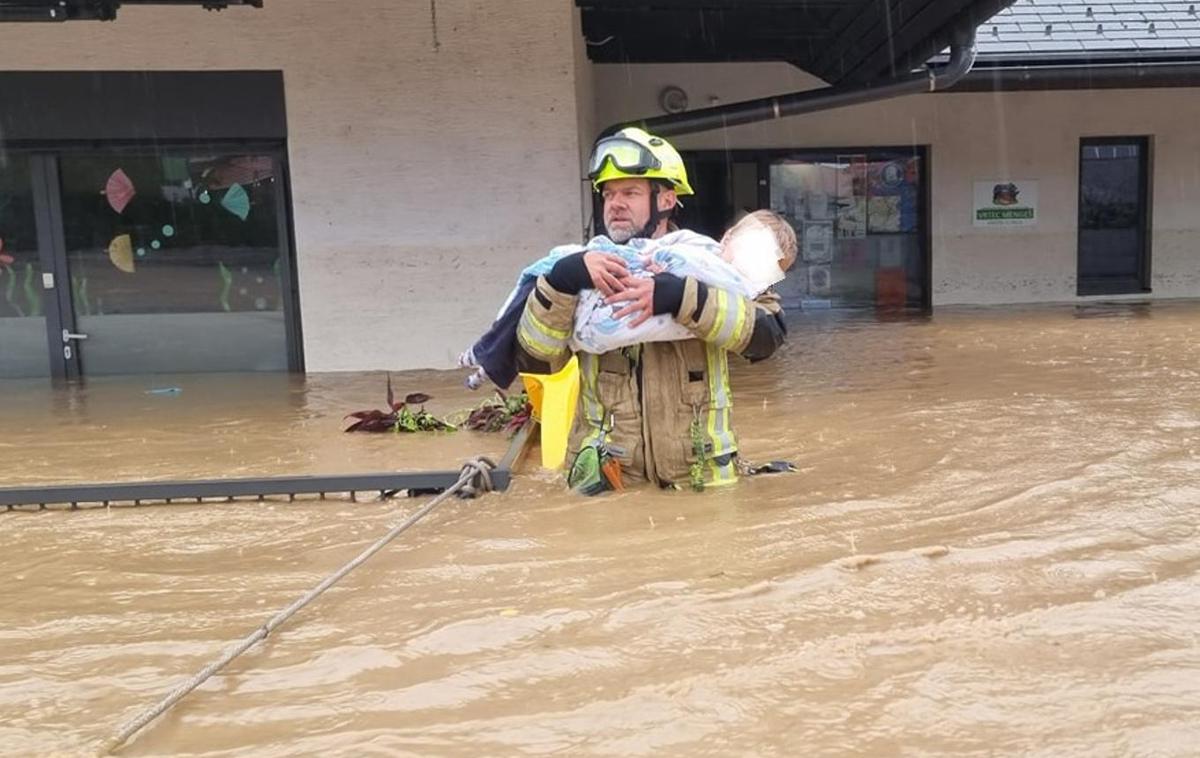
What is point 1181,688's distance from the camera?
2.45m

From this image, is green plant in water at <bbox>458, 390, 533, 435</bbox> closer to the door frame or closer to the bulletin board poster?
the door frame

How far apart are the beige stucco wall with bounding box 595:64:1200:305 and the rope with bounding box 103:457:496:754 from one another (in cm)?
969

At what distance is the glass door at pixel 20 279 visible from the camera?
9.25m

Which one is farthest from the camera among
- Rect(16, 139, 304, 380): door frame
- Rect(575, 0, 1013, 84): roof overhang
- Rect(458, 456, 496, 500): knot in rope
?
Rect(575, 0, 1013, 84): roof overhang

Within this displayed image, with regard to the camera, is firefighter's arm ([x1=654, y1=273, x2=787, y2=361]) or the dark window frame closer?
firefighter's arm ([x1=654, y1=273, x2=787, y2=361])

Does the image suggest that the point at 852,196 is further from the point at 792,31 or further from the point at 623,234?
the point at 623,234

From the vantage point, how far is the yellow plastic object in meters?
4.59

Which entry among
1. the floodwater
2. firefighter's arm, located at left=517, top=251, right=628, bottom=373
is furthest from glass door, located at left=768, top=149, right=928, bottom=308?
firefighter's arm, located at left=517, top=251, right=628, bottom=373

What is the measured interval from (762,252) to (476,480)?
1586mm

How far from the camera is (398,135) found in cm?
930

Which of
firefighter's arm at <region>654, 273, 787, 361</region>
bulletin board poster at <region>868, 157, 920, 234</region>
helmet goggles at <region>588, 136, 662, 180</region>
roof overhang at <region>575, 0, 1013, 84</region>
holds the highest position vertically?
roof overhang at <region>575, 0, 1013, 84</region>

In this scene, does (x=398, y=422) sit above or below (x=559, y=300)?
below

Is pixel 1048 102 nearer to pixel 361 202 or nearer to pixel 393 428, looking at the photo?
pixel 361 202

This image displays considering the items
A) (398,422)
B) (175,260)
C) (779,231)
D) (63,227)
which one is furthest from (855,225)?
(779,231)
